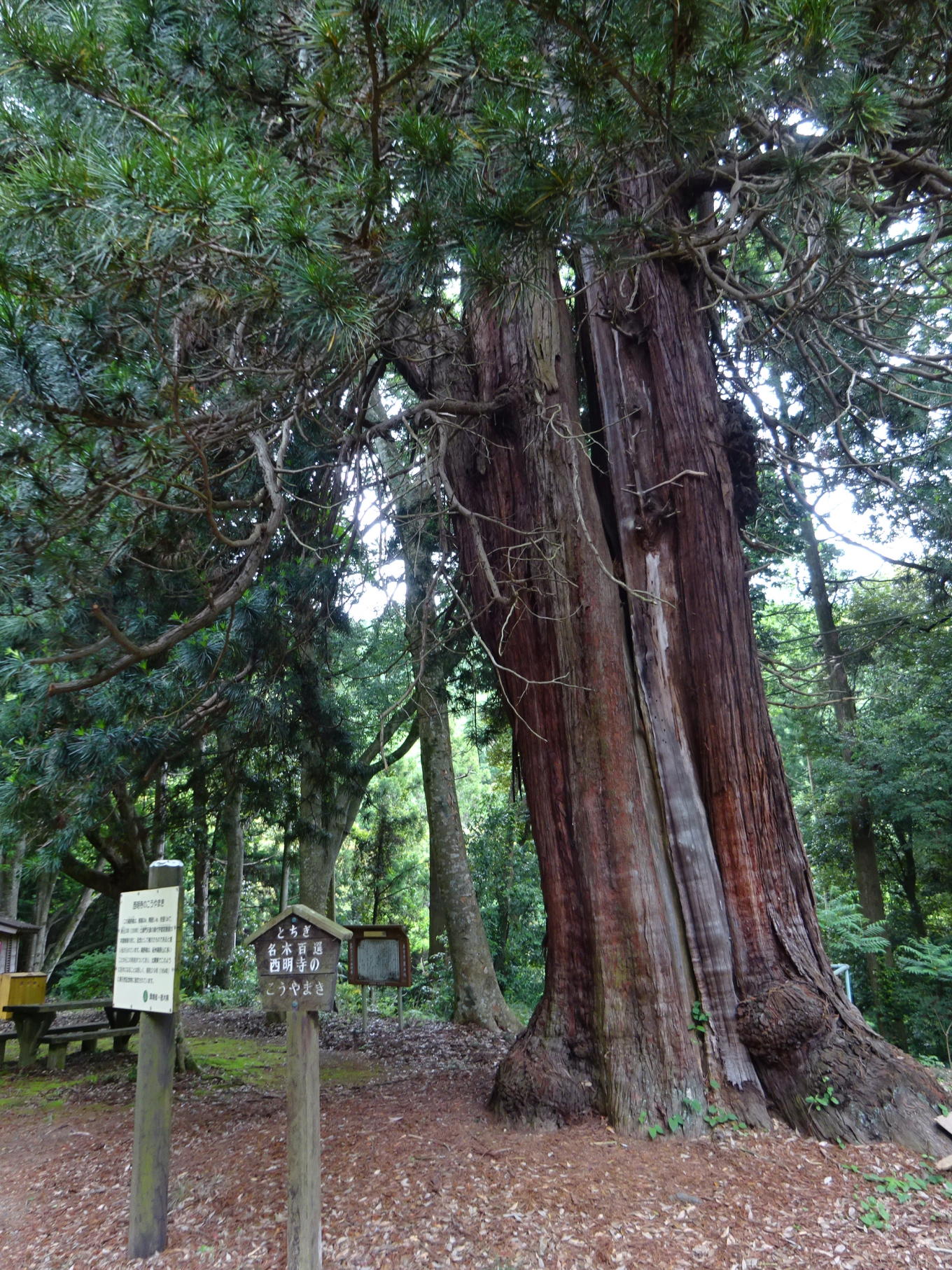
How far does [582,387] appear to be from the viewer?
19.3 feet

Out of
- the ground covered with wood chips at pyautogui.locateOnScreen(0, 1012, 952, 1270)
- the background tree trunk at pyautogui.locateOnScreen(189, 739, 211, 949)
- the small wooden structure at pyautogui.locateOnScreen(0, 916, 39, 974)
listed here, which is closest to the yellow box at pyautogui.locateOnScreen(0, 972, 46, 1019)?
the background tree trunk at pyautogui.locateOnScreen(189, 739, 211, 949)

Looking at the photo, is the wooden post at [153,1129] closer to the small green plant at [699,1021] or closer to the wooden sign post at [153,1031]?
the wooden sign post at [153,1031]

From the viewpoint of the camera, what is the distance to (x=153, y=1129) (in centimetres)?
348

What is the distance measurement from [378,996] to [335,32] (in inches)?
566

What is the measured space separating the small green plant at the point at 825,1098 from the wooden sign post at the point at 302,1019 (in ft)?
7.44

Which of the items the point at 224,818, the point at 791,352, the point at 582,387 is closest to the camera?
the point at 582,387

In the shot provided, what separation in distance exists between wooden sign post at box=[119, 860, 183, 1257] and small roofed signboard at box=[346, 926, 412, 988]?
4.43 meters

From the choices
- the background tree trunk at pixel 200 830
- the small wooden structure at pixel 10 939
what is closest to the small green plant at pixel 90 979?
the small wooden structure at pixel 10 939

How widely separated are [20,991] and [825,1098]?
6.89m

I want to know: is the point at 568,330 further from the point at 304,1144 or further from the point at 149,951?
the point at 304,1144

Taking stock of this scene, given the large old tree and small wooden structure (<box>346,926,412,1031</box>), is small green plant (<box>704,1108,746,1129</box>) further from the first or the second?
small wooden structure (<box>346,926,412,1031</box>)

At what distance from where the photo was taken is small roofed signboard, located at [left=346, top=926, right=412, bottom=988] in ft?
26.0

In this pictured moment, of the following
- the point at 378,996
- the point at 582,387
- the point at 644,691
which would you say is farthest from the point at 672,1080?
the point at 378,996

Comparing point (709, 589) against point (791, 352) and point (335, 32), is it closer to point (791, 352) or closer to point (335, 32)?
point (335, 32)
